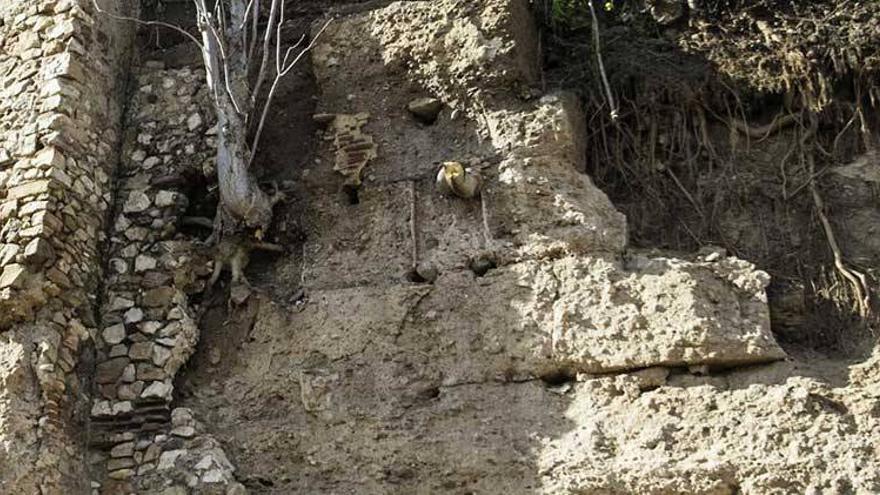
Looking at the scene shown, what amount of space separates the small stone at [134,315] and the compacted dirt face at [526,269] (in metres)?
0.07

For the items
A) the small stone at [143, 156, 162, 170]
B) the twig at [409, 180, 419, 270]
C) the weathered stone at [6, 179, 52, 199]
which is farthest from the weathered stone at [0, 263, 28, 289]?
the twig at [409, 180, 419, 270]

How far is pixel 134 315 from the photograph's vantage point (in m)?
5.04

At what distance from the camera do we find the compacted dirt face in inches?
175

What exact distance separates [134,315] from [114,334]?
0.11m

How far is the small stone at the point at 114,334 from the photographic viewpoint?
499 cm

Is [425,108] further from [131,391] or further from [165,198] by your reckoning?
[131,391]

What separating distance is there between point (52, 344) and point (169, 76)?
162cm

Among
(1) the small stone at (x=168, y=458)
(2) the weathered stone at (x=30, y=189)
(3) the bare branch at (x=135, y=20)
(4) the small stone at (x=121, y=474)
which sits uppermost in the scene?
(3) the bare branch at (x=135, y=20)

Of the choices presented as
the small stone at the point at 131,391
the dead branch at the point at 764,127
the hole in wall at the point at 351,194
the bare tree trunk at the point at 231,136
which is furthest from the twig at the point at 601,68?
the small stone at the point at 131,391

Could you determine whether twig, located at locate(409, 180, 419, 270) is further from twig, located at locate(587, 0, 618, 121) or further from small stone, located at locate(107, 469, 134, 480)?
Result: small stone, located at locate(107, 469, 134, 480)

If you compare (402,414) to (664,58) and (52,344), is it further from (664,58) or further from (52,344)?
(664,58)

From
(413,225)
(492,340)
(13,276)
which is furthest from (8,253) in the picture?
(492,340)

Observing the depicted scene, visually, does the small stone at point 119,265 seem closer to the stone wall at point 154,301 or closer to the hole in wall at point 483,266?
the stone wall at point 154,301

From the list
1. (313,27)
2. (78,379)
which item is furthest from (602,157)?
(78,379)
